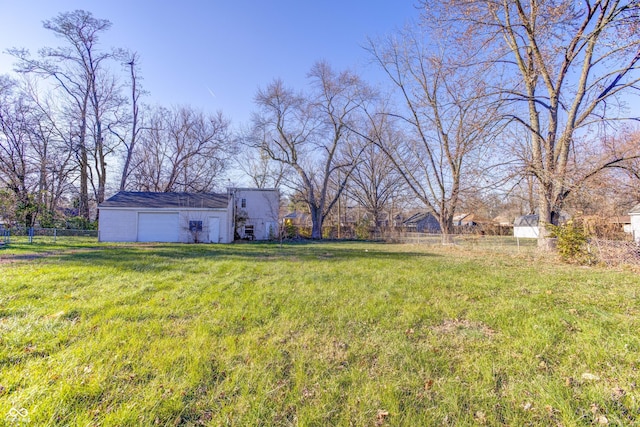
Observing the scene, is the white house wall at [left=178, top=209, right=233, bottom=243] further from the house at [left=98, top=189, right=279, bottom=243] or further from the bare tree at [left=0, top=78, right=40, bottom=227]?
the bare tree at [left=0, top=78, right=40, bottom=227]

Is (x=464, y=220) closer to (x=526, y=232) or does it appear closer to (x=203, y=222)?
(x=526, y=232)

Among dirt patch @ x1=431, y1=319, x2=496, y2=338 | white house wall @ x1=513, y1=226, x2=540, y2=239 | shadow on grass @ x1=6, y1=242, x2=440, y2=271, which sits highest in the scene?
white house wall @ x1=513, y1=226, x2=540, y2=239

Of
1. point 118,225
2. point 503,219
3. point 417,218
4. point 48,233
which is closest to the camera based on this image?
point 118,225

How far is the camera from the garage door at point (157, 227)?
58.2 ft

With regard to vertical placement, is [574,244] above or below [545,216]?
below

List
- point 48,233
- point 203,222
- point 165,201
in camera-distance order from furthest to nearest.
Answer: point 165,201 < point 48,233 < point 203,222

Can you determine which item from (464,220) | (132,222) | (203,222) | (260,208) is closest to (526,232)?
(464,220)

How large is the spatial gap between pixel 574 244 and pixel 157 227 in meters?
20.7

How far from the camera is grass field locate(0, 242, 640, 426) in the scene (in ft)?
6.03

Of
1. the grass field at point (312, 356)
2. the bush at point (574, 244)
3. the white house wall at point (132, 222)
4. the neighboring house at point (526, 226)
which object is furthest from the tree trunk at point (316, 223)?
the neighboring house at point (526, 226)

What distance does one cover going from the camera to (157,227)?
17.8 m

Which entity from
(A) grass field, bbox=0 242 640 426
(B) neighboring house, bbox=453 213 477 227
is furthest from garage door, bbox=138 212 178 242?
(B) neighboring house, bbox=453 213 477 227

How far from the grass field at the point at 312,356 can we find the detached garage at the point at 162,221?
518 inches

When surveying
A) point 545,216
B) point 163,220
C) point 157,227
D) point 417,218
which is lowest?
point 157,227
